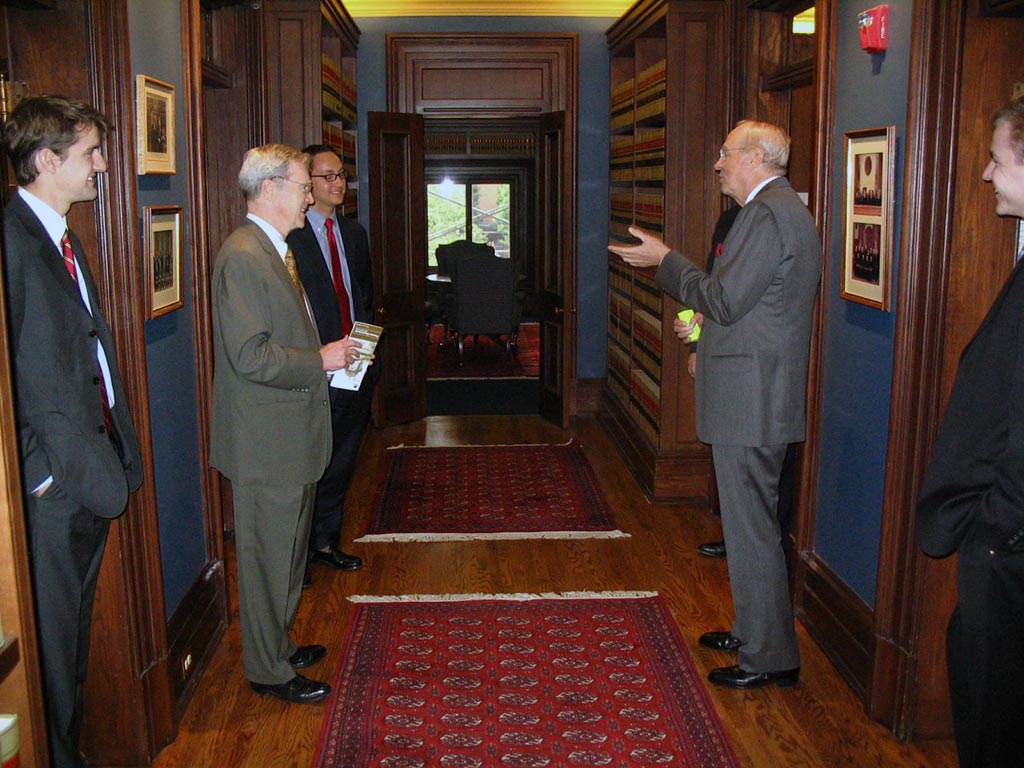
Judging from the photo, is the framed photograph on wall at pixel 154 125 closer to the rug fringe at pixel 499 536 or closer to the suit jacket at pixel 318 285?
the suit jacket at pixel 318 285

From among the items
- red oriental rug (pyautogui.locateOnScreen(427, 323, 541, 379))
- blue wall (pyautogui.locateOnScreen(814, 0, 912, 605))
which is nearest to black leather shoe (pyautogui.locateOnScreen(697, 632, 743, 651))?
blue wall (pyautogui.locateOnScreen(814, 0, 912, 605))

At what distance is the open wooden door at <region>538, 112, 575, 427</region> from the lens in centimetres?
759

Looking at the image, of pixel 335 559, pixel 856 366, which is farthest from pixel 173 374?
pixel 856 366

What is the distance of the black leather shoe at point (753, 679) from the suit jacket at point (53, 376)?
2.13 m

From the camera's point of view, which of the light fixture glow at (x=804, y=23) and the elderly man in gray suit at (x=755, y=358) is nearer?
the elderly man in gray suit at (x=755, y=358)

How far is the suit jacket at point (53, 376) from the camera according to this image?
2.37 m

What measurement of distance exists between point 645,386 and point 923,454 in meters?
3.22

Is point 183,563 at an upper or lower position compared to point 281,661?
upper

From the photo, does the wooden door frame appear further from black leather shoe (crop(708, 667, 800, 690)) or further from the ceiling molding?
black leather shoe (crop(708, 667, 800, 690))

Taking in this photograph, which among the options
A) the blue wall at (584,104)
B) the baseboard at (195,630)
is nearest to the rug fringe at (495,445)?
the blue wall at (584,104)

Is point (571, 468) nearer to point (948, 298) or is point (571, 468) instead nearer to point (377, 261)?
point (377, 261)

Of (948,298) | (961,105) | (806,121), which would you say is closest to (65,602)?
(948,298)

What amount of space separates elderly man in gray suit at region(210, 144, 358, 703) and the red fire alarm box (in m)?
1.88

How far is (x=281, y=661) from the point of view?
3428 mm
